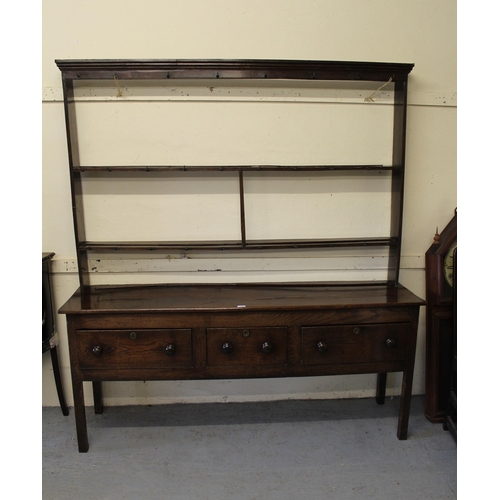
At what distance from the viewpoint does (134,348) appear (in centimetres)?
198

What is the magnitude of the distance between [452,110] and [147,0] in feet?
6.05

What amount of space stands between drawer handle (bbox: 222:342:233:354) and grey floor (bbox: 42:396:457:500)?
1.86ft

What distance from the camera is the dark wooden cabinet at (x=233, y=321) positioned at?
6.46 feet

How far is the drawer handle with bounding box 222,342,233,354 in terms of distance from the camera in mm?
1965

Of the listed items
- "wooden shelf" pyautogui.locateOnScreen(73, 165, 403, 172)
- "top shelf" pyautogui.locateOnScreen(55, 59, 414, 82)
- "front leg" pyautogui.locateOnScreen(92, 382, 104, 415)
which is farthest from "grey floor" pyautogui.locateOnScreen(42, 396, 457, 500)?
"top shelf" pyautogui.locateOnScreen(55, 59, 414, 82)

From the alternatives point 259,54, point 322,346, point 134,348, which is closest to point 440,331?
point 322,346

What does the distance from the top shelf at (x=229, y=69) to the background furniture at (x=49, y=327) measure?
106 centimetres

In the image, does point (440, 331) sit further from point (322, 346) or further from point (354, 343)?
point (322, 346)

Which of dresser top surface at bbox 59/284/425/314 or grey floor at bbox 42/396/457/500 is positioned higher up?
dresser top surface at bbox 59/284/425/314

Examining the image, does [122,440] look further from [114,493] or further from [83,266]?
[83,266]

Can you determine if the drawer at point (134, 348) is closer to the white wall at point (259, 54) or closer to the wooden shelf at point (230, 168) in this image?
the white wall at point (259, 54)

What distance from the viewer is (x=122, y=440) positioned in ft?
7.14

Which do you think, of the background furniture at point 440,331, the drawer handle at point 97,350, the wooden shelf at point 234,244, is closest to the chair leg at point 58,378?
the drawer handle at point 97,350

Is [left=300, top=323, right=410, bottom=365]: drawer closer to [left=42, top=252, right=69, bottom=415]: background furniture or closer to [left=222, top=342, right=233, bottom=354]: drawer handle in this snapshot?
[left=222, top=342, right=233, bottom=354]: drawer handle
